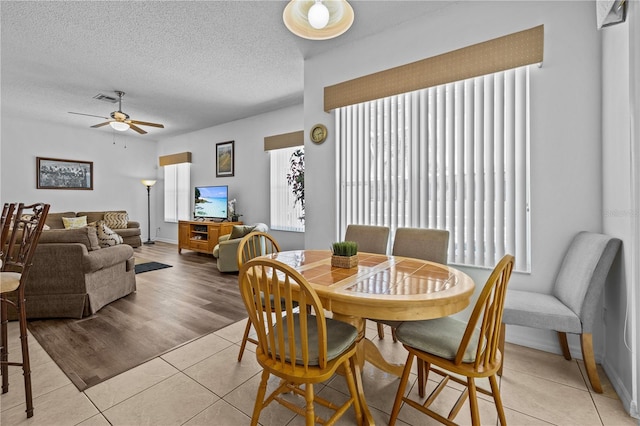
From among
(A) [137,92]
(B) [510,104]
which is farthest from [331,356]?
(A) [137,92]

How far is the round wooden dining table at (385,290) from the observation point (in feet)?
4.09

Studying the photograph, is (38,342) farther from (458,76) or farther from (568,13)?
(568,13)

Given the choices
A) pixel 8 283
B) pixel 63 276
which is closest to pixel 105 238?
pixel 63 276

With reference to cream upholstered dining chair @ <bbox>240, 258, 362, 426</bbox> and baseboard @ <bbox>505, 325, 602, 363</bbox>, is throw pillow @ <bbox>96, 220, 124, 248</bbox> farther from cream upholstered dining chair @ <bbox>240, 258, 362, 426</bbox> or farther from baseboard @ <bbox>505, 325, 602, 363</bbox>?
baseboard @ <bbox>505, 325, 602, 363</bbox>

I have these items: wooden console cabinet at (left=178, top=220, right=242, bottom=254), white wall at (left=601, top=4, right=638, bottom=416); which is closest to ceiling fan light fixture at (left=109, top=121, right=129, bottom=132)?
wooden console cabinet at (left=178, top=220, right=242, bottom=254)

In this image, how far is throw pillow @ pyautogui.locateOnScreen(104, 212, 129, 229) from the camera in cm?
665

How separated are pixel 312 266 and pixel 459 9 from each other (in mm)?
2536

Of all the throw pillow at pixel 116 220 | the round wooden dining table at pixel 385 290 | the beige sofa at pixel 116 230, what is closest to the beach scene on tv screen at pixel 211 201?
the beige sofa at pixel 116 230

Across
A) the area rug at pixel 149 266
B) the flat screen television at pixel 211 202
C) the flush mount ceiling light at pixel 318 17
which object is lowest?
the area rug at pixel 149 266

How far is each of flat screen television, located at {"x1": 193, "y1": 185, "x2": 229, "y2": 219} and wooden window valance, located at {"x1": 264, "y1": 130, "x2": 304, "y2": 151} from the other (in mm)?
1530

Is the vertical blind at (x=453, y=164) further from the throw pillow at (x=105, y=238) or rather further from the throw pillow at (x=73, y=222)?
the throw pillow at (x=73, y=222)

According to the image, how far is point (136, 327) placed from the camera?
262cm

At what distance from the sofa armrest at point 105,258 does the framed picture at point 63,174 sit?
15.1 ft

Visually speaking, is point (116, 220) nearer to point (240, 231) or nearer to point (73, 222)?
point (73, 222)
